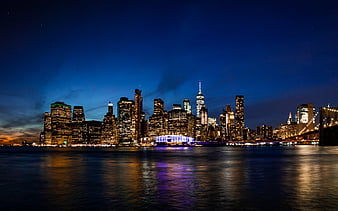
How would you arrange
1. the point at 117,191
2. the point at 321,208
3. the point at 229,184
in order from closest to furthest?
the point at 321,208 → the point at 117,191 → the point at 229,184

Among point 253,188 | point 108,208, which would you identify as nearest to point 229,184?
point 253,188

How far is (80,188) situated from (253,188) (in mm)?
12263

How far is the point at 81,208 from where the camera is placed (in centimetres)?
1898

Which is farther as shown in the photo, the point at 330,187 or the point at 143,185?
the point at 143,185

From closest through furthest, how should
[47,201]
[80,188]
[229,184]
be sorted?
[47,201]
[80,188]
[229,184]

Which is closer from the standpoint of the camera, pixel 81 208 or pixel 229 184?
pixel 81 208

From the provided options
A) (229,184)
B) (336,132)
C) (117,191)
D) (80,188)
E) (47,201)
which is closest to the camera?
(47,201)

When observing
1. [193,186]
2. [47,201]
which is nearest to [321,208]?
[193,186]

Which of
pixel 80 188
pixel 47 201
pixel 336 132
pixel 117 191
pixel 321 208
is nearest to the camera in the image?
pixel 321 208

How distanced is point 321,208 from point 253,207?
10.7 ft

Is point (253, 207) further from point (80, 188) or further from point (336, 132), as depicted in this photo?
point (336, 132)

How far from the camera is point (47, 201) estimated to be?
2120 cm

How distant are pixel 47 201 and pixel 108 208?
4489mm

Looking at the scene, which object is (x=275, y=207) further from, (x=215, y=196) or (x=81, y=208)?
(x=81, y=208)
